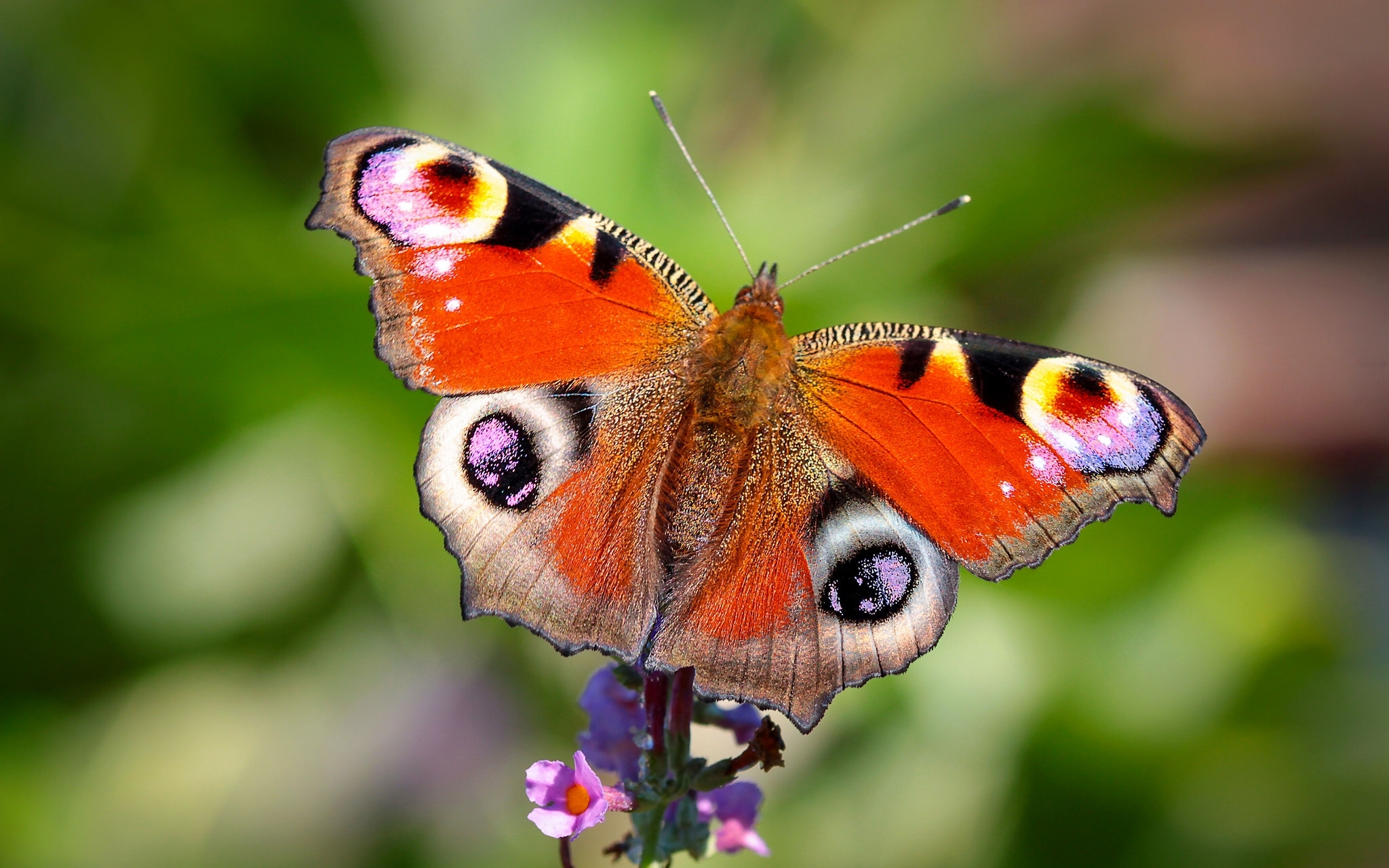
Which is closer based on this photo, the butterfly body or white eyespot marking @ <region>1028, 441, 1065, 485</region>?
white eyespot marking @ <region>1028, 441, 1065, 485</region>

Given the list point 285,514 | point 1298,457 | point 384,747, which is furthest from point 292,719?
point 1298,457

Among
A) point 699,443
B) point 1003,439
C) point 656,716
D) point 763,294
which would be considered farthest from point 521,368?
point 1003,439

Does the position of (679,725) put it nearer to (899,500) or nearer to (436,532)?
(899,500)

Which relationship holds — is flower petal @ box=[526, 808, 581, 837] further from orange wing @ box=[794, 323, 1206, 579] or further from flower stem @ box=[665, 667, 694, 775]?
orange wing @ box=[794, 323, 1206, 579]

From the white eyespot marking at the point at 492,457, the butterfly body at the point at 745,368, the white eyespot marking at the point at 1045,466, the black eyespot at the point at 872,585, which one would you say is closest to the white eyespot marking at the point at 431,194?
the white eyespot marking at the point at 492,457

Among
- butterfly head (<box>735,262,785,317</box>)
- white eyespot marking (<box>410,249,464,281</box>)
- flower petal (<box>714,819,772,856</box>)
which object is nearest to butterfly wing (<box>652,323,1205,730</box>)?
butterfly head (<box>735,262,785,317</box>)

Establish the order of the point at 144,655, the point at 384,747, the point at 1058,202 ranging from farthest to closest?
the point at 1058,202, the point at 384,747, the point at 144,655

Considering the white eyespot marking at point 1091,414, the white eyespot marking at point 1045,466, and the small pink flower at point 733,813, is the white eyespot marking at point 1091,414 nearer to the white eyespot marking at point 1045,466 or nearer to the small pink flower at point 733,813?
the white eyespot marking at point 1045,466

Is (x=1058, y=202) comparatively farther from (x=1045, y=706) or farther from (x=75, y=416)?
(x=75, y=416)
